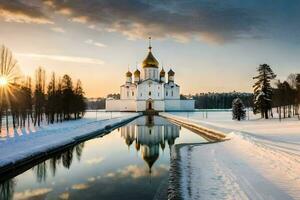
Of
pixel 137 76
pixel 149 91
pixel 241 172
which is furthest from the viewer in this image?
pixel 137 76

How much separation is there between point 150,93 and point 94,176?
252ft

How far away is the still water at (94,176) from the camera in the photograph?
451 inches

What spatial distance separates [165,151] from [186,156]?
570 cm

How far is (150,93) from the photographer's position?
9081cm

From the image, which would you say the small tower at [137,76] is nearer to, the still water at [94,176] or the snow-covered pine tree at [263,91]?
the snow-covered pine tree at [263,91]

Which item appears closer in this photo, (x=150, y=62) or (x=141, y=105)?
(x=141, y=105)

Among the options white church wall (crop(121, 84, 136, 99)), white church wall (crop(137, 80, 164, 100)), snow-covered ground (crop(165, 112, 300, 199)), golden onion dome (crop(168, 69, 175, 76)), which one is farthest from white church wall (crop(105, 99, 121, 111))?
snow-covered ground (crop(165, 112, 300, 199))

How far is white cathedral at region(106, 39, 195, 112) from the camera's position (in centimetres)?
9050

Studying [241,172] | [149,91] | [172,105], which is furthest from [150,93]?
[241,172]

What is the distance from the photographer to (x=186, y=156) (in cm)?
1595

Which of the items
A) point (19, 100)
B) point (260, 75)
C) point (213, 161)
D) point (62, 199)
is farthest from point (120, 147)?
point (260, 75)

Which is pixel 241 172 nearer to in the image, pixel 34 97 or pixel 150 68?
pixel 34 97

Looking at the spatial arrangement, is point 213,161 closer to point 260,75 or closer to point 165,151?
point 165,151

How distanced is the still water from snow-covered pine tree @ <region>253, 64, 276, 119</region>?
30407mm
